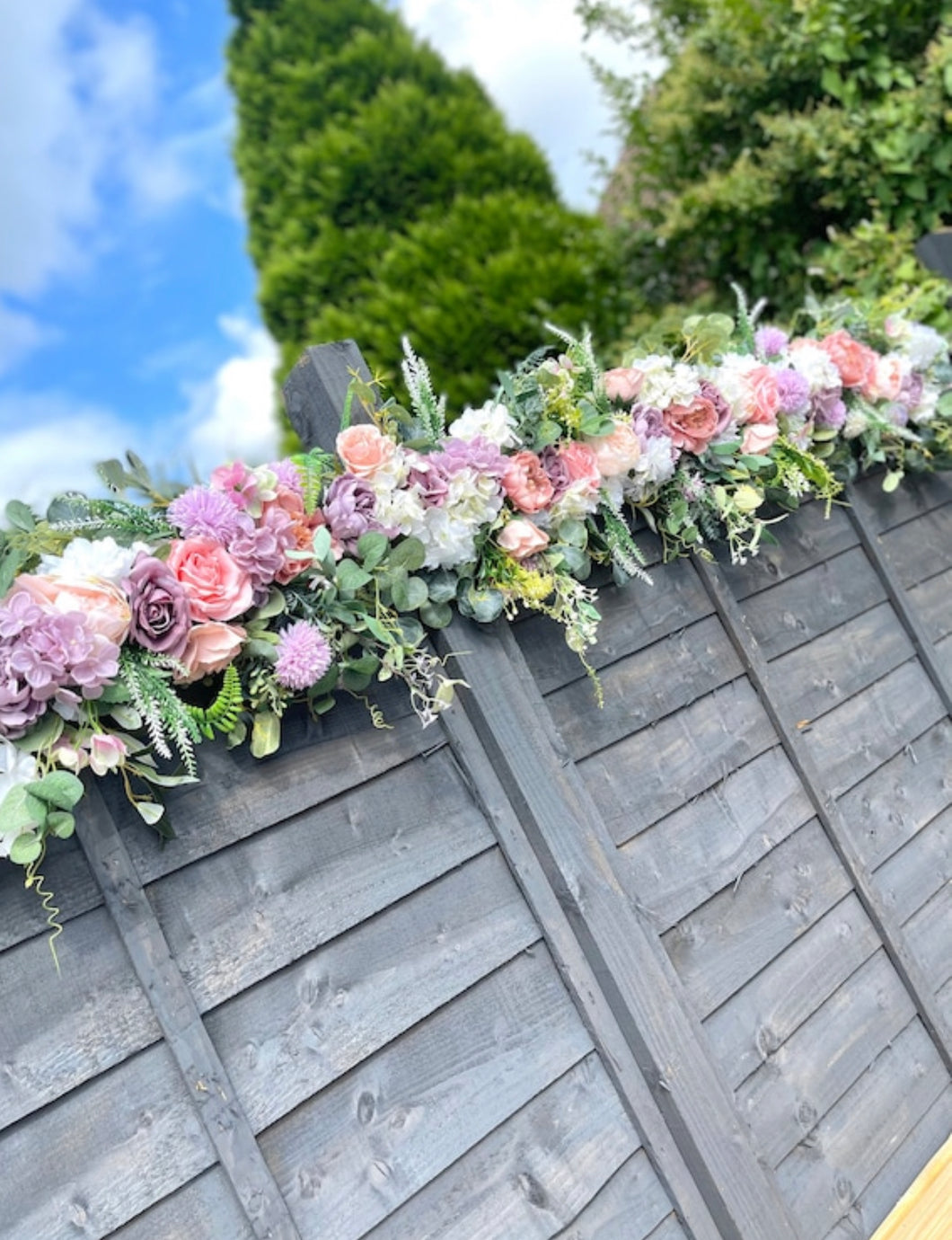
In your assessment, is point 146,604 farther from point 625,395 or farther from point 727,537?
point 727,537

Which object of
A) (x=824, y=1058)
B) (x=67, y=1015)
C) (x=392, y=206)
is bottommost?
(x=824, y=1058)

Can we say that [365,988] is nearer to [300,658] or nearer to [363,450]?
[300,658]

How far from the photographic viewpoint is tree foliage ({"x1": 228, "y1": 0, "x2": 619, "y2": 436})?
5.02 meters

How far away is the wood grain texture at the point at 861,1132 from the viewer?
1.59 m

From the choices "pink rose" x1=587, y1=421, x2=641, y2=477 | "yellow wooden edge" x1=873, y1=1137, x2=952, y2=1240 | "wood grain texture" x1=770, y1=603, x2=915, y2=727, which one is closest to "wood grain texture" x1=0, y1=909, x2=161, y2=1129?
"pink rose" x1=587, y1=421, x2=641, y2=477

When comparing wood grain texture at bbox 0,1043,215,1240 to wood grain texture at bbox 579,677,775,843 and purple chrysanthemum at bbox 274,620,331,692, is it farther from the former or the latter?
wood grain texture at bbox 579,677,775,843

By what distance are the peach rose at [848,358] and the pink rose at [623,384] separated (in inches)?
24.6

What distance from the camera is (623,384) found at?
1.89 meters

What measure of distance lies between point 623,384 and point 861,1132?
134cm

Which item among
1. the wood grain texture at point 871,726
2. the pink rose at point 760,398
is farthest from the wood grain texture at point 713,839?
the pink rose at point 760,398

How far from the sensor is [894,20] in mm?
3785

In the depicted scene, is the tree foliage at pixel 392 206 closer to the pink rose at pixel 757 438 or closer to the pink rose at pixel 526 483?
the pink rose at pixel 757 438

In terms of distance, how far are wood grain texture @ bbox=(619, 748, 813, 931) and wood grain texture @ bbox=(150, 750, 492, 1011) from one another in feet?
1.00

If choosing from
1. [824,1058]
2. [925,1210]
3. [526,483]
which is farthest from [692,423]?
[925,1210]
